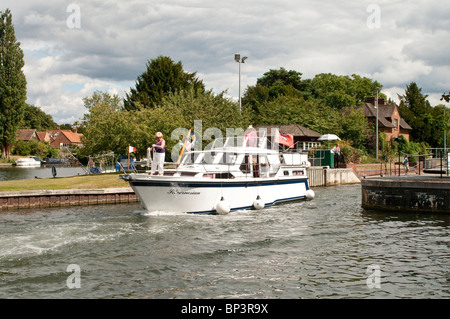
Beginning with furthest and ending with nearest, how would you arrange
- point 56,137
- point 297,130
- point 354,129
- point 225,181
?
point 56,137 → point 354,129 → point 297,130 → point 225,181

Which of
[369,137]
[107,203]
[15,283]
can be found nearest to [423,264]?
[15,283]

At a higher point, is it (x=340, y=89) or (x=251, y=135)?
(x=340, y=89)

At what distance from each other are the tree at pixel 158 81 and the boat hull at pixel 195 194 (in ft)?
128

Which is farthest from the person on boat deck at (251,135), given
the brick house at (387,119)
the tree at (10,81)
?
the tree at (10,81)

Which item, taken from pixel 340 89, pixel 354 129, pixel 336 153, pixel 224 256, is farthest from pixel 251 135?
pixel 340 89

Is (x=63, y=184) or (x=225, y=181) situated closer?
(x=225, y=181)

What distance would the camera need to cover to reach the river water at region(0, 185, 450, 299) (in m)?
10.4

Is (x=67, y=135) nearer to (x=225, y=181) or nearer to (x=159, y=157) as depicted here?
(x=159, y=157)

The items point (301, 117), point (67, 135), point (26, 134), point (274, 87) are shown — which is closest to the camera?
point (301, 117)

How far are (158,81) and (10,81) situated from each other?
33.0 metres

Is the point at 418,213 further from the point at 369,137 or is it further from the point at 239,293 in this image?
the point at 369,137

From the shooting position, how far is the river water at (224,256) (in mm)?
10430

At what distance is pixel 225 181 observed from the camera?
821 inches

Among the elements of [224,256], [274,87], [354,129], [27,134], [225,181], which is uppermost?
[274,87]
